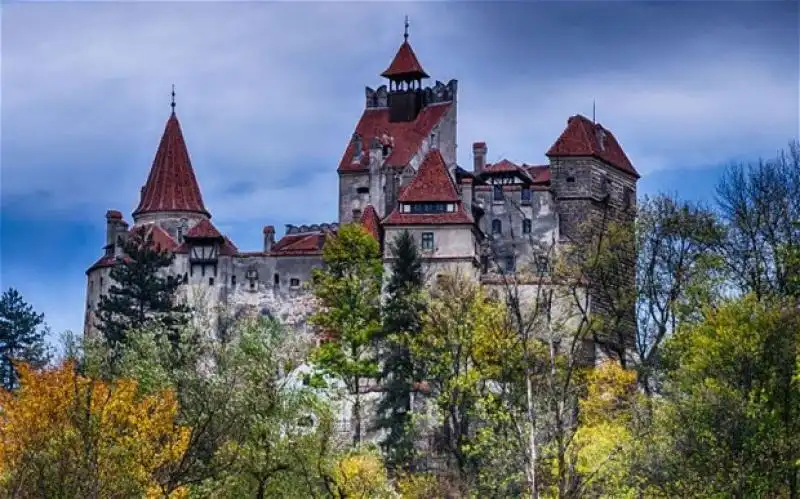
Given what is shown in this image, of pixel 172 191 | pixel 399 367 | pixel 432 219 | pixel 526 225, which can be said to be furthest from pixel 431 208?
pixel 172 191

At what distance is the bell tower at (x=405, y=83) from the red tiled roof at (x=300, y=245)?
8.68m

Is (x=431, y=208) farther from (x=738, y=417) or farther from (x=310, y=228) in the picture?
(x=738, y=417)

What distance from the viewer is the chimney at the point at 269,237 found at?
96188 millimetres

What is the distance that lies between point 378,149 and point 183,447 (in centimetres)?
4842

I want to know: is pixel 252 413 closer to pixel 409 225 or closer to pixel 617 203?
pixel 409 225

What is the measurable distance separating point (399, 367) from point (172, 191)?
36983mm

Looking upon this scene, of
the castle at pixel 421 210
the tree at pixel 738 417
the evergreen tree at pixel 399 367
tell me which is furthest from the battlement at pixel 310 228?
the tree at pixel 738 417

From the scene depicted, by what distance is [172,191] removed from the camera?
10262cm

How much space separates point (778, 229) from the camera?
208 feet

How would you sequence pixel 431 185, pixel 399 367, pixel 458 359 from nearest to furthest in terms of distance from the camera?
pixel 458 359 → pixel 399 367 → pixel 431 185

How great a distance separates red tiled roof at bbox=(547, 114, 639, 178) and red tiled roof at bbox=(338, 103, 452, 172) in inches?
295

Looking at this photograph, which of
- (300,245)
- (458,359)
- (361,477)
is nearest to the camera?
(361,477)

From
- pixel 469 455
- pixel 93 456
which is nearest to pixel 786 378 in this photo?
pixel 469 455

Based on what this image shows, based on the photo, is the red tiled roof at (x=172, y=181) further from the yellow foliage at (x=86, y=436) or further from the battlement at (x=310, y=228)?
the yellow foliage at (x=86, y=436)
